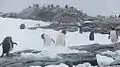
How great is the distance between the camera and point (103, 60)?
199 cm

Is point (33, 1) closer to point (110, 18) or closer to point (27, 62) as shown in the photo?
point (27, 62)

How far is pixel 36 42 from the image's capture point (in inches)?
78.1

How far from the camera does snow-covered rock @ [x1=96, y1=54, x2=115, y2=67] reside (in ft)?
6.51

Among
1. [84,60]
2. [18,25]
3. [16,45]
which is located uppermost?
[18,25]

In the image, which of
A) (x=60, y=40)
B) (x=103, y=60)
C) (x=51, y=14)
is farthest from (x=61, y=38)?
(x=103, y=60)

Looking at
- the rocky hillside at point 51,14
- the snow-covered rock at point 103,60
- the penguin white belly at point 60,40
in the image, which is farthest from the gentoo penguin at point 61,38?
the snow-covered rock at point 103,60

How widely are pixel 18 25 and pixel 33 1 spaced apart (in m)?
0.25

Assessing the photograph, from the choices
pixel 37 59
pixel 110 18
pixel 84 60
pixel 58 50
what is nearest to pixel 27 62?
pixel 37 59

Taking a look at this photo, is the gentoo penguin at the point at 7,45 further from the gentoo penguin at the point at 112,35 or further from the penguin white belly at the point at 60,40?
the gentoo penguin at the point at 112,35

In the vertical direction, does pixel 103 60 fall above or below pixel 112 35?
below

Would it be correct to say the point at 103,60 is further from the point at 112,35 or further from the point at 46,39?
the point at 46,39

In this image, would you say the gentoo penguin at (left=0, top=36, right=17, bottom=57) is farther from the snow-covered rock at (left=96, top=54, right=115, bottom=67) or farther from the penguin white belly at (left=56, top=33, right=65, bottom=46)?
the snow-covered rock at (left=96, top=54, right=115, bottom=67)

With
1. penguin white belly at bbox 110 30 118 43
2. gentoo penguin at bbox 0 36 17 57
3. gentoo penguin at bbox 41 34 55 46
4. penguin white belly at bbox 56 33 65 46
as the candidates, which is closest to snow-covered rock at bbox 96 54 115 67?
penguin white belly at bbox 110 30 118 43

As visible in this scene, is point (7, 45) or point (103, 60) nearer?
point (7, 45)
